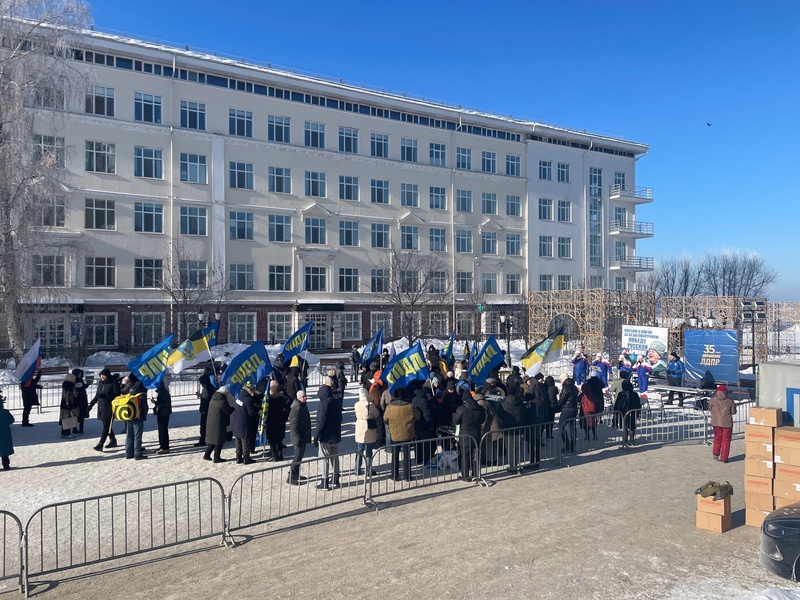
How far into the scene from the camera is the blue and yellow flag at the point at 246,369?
12.7 m

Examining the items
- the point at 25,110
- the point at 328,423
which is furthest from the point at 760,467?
the point at 25,110

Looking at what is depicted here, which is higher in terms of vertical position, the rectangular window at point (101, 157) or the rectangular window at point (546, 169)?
the rectangular window at point (546, 169)

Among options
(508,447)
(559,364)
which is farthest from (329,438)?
(559,364)

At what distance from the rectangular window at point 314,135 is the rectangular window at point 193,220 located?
30.6 feet

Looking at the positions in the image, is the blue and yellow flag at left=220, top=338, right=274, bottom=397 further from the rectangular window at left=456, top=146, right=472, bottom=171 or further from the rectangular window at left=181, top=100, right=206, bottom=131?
the rectangular window at left=456, top=146, right=472, bottom=171

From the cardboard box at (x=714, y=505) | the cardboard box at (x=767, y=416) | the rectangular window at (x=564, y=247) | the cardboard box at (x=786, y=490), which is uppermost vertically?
the rectangular window at (x=564, y=247)

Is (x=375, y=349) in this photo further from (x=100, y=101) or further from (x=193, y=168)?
(x=100, y=101)

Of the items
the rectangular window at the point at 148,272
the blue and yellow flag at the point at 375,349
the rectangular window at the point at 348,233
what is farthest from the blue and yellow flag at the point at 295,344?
the rectangular window at the point at 348,233

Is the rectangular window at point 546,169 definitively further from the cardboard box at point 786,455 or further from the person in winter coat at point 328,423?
the cardboard box at point 786,455

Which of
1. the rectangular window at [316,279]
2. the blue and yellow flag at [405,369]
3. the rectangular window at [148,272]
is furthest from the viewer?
the rectangular window at [316,279]

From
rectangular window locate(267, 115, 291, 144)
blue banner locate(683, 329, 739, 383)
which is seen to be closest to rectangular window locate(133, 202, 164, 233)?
rectangular window locate(267, 115, 291, 144)

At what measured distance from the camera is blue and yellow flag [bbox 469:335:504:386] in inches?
605

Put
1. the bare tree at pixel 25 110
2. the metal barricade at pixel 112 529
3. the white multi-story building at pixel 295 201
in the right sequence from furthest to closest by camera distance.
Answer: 1. the white multi-story building at pixel 295 201
2. the bare tree at pixel 25 110
3. the metal barricade at pixel 112 529

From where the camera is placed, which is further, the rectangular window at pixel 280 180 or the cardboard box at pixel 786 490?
the rectangular window at pixel 280 180
